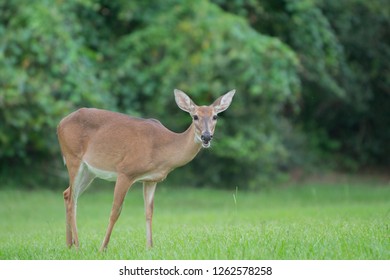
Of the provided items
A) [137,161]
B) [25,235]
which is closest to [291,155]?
[25,235]

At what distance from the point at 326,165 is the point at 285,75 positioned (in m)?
5.90

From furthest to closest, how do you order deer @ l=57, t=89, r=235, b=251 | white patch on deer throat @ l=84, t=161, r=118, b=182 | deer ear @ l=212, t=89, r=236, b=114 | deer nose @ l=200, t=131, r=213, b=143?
white patch on deer throat @ l=84, t=161, r=118, b=182 → deer ear @ l=212, t=89, r=236, b=114 → deer @ l=57, t=89, r=235, b=251 → deer nose @ l=200, t=131, r=213, b=143

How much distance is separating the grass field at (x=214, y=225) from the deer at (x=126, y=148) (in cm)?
50

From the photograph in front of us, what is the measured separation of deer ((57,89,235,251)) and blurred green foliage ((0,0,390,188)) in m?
6.04

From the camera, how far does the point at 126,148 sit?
8.02m

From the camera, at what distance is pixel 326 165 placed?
20891 millimetres

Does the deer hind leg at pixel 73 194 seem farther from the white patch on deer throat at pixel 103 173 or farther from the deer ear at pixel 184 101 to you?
the deer ear at pixel 184 101

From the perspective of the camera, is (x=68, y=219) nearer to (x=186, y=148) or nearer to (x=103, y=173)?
(x=103, y=173)

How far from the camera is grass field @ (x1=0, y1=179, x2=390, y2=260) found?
696 centimetres

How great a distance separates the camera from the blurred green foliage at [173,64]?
14.9 m

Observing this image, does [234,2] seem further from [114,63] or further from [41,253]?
[41,253]

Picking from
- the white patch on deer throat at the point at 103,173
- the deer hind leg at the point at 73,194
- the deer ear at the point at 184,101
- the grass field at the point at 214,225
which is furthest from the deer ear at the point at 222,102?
the deer hind leg at the point at 73,194

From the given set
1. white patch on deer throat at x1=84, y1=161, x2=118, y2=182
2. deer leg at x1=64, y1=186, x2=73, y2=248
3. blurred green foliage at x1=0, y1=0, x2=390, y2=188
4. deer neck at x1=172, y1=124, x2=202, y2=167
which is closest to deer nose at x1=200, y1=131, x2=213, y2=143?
deer neck at x1=172, y1=124, x2=202, y2=167

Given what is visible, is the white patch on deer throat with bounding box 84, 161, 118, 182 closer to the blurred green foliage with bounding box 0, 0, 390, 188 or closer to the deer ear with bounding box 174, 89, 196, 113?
the deer ear with bounding box 174, 89, 196, 113
